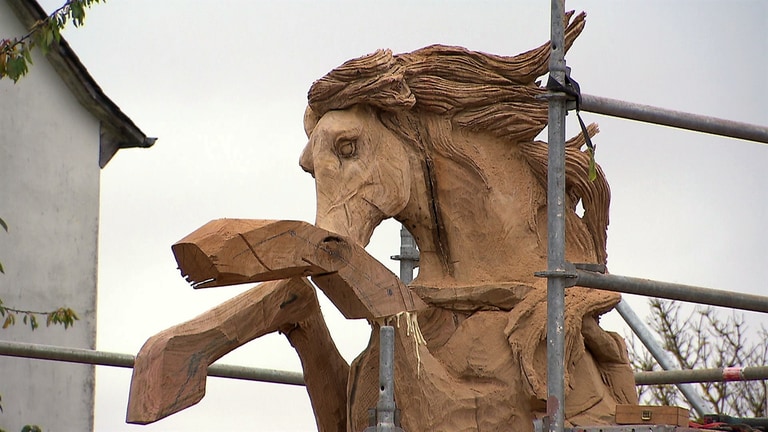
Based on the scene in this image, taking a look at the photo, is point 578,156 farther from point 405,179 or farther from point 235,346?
point 235,346

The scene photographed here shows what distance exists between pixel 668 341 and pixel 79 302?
7124 mm

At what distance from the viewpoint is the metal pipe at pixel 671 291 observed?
22.6ft

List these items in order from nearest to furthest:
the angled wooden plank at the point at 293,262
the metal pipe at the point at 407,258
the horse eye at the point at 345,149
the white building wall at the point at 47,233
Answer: the angled wooden plank at the point at 293,262 < the horse eye at the point at 345,149 < the metal pipe at the point at 407,258 < the white building wall at the point at 47,233

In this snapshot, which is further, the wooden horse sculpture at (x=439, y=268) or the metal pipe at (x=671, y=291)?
the wooden horse sculpture at (x=439, y=268)

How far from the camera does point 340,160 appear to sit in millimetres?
7324

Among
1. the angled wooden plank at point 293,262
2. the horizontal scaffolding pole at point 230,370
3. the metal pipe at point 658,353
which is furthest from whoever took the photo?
the metal pipe at point 658,353

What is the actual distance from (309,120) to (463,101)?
64 cm

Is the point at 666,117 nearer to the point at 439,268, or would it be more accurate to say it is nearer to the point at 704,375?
the point at 439,268

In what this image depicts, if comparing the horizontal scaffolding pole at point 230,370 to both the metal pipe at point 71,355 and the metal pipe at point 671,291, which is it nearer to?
the metal pipe at point 71,355

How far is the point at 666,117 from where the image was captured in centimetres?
718

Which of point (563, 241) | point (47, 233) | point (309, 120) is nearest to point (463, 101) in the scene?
point (309, 120)

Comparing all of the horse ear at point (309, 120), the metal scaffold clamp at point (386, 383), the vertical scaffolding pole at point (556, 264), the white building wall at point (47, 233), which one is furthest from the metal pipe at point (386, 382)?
the white building wall at point (47, 233)

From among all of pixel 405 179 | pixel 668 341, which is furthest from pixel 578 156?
pixel 668 341

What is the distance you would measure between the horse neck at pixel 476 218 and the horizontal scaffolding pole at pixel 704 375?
4.87ft
